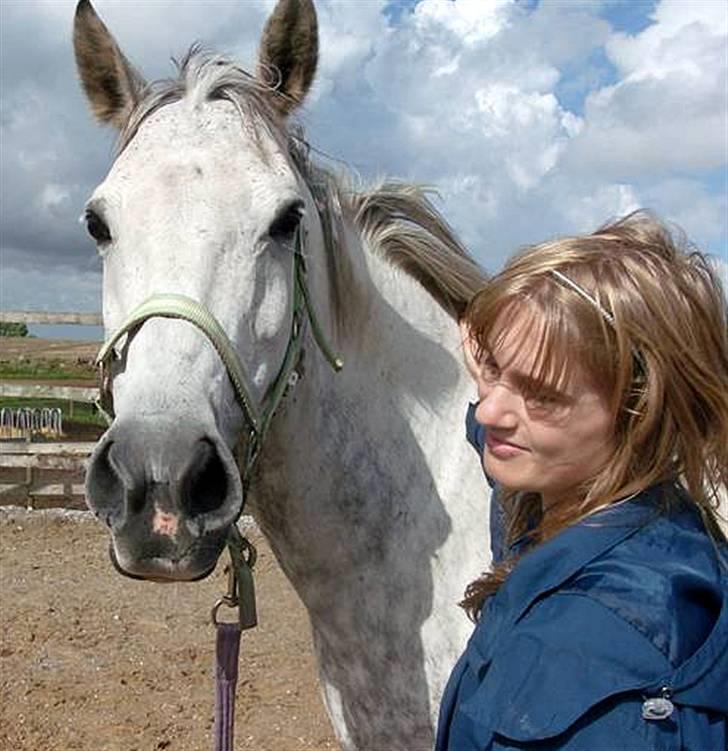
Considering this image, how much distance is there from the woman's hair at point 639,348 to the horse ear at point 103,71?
162 cm

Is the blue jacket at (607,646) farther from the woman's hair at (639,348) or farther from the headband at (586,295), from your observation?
the headband at (586,295)

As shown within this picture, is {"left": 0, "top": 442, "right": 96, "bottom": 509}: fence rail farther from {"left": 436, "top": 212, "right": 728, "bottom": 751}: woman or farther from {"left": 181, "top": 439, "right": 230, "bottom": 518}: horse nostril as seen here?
{"left": 436, "top": 212, "right": 728, "bottom": 751}: woman

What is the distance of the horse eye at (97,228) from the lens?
2.10 meters

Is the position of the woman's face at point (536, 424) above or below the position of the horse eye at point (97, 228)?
below

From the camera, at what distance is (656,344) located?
3.92 ft

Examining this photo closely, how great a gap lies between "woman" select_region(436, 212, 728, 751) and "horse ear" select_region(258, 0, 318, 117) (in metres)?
1.34

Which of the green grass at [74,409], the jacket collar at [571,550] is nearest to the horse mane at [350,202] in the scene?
the jacket collar at [571,550]

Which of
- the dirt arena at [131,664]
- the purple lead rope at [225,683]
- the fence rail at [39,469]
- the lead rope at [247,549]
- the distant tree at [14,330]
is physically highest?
the distant tree at [14,330]

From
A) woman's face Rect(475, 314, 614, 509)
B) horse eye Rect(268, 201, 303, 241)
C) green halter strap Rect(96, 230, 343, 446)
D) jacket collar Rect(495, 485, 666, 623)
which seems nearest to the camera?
jacket collar Rect(495, 485, 666, 623)

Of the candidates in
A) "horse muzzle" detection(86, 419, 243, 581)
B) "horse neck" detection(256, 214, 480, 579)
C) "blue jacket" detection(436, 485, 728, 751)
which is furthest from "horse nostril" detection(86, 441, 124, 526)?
"blue jacket" detection(436, 485, 728, 751)

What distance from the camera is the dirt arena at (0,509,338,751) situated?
16.2 feet

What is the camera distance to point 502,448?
1319 millimetres

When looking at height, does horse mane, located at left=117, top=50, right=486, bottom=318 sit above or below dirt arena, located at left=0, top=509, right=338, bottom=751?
above

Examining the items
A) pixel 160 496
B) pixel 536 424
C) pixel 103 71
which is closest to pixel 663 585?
pixel 536 424
